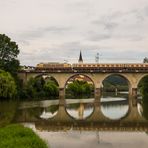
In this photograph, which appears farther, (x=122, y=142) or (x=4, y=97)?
(x=4, y=97)

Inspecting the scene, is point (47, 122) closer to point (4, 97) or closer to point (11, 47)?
point (4, 97)

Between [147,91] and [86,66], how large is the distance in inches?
777

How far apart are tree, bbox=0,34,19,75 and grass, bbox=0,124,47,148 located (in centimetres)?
5015

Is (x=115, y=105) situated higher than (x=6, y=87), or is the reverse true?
(x=6, y=87)

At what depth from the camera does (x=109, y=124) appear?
107 feet

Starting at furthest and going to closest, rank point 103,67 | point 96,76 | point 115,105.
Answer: point 103,67 → point 96,76 → point 115,105

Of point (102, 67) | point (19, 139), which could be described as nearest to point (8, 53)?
point (102, 67)

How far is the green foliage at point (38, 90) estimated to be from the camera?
73.5 m

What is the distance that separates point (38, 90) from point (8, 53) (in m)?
13.1

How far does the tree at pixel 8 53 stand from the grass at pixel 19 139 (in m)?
50.1

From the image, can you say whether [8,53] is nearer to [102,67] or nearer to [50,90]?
[50,90]

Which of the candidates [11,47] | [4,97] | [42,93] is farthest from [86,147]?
[42,93]

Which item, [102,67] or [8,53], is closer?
[8,53]

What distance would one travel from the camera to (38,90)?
8256cm
